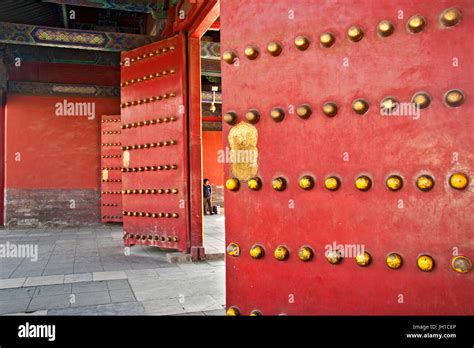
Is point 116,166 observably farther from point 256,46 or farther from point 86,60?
point 256,46

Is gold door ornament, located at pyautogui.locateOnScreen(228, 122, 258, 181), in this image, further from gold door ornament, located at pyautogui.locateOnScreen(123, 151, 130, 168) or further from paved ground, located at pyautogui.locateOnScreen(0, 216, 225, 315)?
gold door ornament, located at pyautogui.locateOnScreen(123, 151, 130, 168)

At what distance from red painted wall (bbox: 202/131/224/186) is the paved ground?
9.09 m

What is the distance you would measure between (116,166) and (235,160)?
925 cm

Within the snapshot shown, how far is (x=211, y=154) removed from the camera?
52.1ft

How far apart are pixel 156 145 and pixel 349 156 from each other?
15.2 ft

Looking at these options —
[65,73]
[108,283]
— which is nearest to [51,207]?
[65,73]

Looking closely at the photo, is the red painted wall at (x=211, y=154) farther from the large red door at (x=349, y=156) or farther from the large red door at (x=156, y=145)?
the large red door at (x=349, y=156)

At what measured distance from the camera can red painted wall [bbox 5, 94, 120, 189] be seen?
1014 cm

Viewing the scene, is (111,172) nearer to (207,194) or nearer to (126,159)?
(207,194)

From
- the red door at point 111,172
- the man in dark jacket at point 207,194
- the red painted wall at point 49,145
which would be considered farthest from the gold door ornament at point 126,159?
the man in dark jacket at point 207,194

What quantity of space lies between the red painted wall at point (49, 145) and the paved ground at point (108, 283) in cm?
397

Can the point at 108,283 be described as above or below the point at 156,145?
below

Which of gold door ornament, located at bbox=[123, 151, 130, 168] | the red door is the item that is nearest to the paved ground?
gold door ornament, located at bbox=[123, 151, 130, 168]
